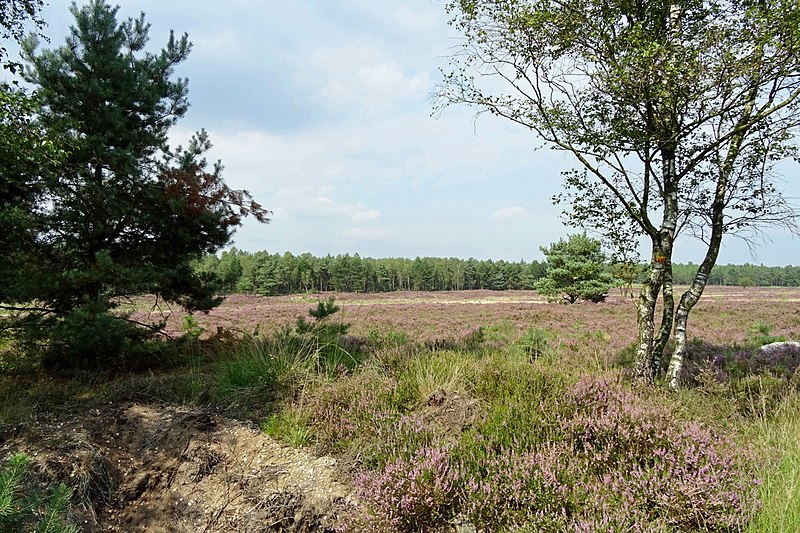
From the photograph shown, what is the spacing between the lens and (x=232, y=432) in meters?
4.40

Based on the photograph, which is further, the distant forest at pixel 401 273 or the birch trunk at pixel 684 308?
the distant forest at pixel 401 273

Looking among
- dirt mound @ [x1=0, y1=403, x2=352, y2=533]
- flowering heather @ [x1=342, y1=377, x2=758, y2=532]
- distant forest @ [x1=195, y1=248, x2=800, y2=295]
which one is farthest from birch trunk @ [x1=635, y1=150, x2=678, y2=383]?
distant forest @ [x1=195, y1=248, x2=800, y2=295]

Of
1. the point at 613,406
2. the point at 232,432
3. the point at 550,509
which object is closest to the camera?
the point at 550,509

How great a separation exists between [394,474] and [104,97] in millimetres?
6629

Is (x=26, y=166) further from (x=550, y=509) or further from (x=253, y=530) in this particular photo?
(x=550, y=509)

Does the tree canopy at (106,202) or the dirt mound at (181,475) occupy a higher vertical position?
the tree canopy at (106,202)

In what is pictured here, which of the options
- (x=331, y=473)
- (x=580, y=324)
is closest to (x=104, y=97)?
(x=331, y=473)

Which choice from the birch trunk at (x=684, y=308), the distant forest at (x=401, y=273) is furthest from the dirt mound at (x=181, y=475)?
the distant forest at (x=401, y=273)

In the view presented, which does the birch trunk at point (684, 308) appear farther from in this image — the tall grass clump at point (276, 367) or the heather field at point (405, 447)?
the tall grass clump at point (276, 367)

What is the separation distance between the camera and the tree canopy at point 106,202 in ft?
18.7

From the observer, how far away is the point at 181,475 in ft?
12.7

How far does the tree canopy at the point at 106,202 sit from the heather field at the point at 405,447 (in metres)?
1.09

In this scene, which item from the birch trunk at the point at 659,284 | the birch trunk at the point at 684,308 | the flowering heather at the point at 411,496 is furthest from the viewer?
the birch trunk at the point at 659,284

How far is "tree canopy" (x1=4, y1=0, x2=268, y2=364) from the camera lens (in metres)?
5.70
